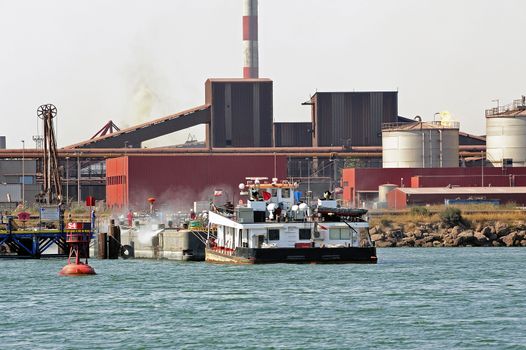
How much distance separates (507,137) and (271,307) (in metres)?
88.3

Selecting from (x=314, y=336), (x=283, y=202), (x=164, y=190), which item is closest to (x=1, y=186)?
(x=164, y=190)

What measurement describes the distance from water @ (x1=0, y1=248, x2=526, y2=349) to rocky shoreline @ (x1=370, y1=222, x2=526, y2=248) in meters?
26.1

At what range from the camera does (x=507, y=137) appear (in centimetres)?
13250

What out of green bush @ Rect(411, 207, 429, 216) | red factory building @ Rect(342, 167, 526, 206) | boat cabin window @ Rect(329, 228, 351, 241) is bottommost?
boat cabin window @ Rect(329, 228, 351, 241)

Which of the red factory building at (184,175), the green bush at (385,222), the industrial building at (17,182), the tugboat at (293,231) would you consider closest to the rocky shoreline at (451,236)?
the green bush at (385,222)

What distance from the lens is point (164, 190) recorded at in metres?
124

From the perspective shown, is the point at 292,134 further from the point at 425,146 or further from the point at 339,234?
the point at 339,234

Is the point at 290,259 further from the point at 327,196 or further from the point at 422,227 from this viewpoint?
the point at 422,227

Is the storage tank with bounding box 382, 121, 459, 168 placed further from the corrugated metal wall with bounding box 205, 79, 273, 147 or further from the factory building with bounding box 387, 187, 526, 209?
the corrugated metal wall with bounding box 205, 79, 273, 147

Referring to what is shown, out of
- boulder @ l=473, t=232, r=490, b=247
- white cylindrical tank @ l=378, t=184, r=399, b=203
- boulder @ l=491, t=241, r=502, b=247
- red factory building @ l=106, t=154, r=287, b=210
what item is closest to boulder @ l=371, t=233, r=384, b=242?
boulder @ l=473, t=232, r=490, b=247

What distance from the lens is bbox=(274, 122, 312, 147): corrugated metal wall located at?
6383 inches

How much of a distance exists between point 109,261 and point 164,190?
4489 centimetres

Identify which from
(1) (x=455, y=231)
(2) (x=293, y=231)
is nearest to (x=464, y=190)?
(1) (x=455, y=231)

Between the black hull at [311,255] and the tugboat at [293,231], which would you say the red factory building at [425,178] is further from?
the black hull at [311,255]
